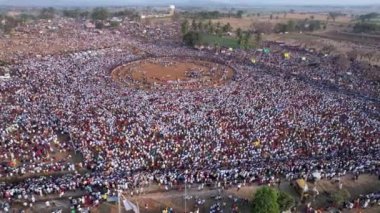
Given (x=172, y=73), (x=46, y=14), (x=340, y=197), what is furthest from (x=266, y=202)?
(x=46, y=14)

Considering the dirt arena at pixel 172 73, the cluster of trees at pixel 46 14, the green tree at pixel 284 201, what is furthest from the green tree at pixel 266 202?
the cluster of trees at pixel 46 14

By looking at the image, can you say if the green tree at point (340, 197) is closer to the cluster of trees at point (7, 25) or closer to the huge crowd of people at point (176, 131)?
the huge crowd of people at point (176, 131)

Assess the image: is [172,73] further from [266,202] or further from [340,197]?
[266,202]

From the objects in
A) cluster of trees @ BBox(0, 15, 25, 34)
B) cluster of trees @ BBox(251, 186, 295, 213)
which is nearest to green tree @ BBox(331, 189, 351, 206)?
cluster of trees @ BBox(251, 186, 295, 213)

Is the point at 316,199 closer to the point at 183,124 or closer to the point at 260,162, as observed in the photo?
the point at 260,162

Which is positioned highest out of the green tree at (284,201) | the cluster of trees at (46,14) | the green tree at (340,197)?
the cluster of trees at (46,14)

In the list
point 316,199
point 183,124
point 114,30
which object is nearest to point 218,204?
point 316,199
